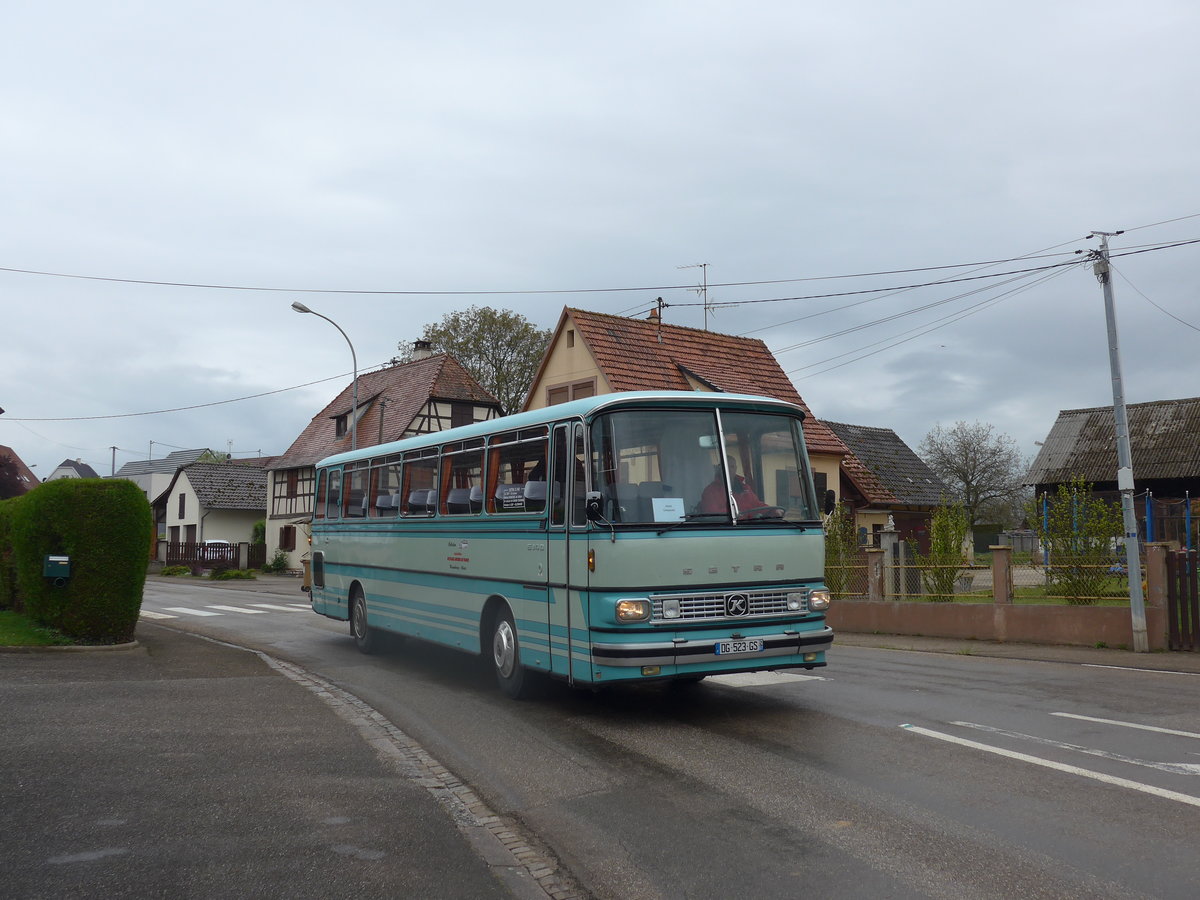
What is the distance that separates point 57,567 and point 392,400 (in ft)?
132

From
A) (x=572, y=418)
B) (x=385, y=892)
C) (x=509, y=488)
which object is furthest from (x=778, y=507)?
(x=385, y=892)

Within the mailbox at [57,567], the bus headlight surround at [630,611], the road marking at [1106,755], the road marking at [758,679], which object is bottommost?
the road marking at [758,679]

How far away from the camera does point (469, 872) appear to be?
5.16 m

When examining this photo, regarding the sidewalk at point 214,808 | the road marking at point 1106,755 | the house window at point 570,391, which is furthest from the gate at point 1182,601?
the house window at point 570,391

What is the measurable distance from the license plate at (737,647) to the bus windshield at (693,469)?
1.06 m

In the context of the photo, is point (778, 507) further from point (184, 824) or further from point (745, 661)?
point (184, 824)

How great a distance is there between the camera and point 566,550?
9.54 metres

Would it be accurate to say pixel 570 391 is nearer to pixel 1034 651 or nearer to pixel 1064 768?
pixel 1034 651

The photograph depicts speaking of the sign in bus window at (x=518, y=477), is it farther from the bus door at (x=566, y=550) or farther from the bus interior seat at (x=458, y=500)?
the bus interior seat at (x=458, y=500)

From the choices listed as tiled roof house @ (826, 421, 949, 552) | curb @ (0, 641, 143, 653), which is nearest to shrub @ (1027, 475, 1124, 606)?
curb @ (0, 641, 143, 653)

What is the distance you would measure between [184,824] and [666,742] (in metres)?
3.88

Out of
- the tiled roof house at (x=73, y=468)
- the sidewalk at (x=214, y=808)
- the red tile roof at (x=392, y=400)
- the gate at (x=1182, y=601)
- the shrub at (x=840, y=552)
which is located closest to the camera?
the sidewalk at (x=214, y=808)

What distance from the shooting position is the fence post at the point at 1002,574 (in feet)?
56.5

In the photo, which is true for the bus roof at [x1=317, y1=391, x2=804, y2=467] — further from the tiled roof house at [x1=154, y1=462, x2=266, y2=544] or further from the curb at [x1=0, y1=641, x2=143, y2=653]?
the tiled roof house at [x1=154, y1=462, x2=266, y2=544]
